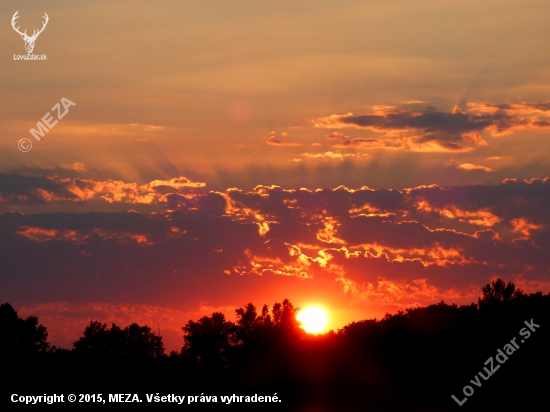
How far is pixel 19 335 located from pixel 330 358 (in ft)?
213

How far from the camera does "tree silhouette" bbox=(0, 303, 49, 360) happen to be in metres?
141

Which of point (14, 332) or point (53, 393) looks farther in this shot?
point (14, 332)

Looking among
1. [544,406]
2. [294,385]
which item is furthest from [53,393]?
[544,406]

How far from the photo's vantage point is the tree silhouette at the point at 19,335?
5566 inches

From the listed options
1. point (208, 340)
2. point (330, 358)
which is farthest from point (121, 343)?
point (330, 358)

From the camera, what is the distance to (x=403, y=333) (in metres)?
114

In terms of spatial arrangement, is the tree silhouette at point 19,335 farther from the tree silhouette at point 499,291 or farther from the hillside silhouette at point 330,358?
the tree silhouette at point 499,291

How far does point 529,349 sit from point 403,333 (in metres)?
39.9

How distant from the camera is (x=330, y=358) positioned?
123000 millimetres

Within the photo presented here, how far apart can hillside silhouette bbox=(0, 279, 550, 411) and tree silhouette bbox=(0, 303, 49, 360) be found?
0.21m

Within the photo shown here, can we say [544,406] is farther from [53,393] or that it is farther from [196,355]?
[196,355]

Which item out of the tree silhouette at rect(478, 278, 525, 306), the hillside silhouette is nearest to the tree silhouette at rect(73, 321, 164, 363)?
the hillside silhouette

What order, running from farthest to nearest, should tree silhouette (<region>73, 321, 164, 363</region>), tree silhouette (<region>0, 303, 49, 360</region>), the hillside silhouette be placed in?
tree silhouette (<region>73, 321, 164, 363</region>)
tree silhouette (<region>0, 303, 49, 360</region>)
the hillside silhouette

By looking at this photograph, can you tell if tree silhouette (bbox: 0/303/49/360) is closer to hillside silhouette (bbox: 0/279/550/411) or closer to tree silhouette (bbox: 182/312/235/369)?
hillside silhouette (bbox: 0/279/550/411)
